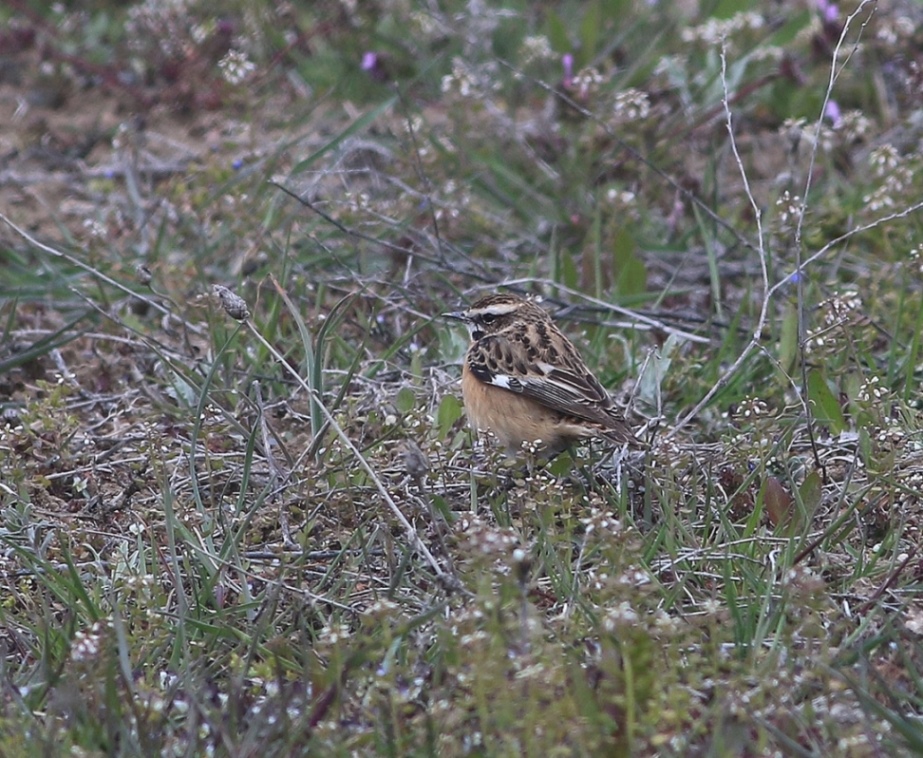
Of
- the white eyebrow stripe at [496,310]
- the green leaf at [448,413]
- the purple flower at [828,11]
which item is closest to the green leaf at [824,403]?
the white eyebrow stripe at [496,310]

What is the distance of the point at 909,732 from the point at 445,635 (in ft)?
4.52

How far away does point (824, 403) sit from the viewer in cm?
614

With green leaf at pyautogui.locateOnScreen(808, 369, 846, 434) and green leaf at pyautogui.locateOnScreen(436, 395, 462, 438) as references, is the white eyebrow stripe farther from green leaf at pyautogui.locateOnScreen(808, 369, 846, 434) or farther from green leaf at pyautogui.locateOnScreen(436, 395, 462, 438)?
green leaf at pyautogui.locateOnScreen(808, 369, 846, 434)

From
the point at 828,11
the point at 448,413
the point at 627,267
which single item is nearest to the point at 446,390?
the point at 448,413

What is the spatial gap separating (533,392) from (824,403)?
52.0 inches

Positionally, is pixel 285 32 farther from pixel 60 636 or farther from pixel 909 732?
pixel 909 732

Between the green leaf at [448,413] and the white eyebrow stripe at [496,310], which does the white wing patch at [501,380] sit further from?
the white eyebrow stripe at [496,310]

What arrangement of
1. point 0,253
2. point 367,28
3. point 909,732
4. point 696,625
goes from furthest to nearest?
point 367,28 → point 0,253 → point 696,625 → point 909,732

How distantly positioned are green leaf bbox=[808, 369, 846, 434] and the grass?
1 cm

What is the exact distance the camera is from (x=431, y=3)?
10.5m

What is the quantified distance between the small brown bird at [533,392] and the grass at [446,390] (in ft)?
0.62

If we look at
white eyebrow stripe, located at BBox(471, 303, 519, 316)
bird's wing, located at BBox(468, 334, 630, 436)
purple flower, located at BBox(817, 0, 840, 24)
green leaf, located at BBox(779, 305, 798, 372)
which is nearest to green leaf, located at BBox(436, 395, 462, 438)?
bird's wing, located at BBox(468, 334, 630, 436)

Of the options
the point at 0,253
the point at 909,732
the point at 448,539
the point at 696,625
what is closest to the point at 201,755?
the point at 448,539

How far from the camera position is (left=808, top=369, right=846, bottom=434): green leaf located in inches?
240
